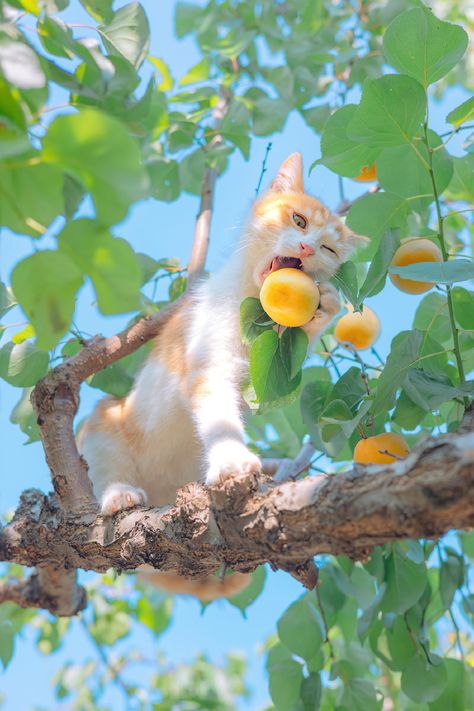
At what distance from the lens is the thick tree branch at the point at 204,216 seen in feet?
7.88

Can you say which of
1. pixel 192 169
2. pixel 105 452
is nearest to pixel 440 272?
pixel 105 452

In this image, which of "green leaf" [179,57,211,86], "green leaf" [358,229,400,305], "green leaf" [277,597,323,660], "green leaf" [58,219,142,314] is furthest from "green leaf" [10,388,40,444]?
"green leaf" [179,57,211,86]

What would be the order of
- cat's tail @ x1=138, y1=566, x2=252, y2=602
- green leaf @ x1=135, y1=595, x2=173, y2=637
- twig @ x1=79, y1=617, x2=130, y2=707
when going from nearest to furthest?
cat's tail @ x1=138, y1=566, x2=252, y2=602 → green leaf @ x1=135, y1=595, x2=173, y2=637 → twig @ x1=79, y1=617, x2=130, y2=707

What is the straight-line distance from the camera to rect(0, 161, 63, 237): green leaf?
0.78m

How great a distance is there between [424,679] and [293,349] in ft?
2.78

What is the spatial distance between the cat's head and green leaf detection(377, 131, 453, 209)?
372mm

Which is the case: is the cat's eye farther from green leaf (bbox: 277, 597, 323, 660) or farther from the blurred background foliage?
green leaf (bbox: 277, 597, 323, 660)

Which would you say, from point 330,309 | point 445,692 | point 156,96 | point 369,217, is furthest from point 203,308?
point 445,692

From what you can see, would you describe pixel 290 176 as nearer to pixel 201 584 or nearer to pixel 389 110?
pixel 389 110

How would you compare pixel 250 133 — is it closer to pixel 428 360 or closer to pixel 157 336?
pixel 157 336

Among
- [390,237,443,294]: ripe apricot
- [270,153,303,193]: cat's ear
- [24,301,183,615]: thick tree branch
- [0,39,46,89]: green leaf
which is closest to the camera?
[0,39,46,89]: green leaf

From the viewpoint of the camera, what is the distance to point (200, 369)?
78.9 inches

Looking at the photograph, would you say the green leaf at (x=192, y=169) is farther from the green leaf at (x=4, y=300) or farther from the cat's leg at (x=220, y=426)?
the green leaf at (x=4, y=300)

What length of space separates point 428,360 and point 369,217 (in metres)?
0.35
